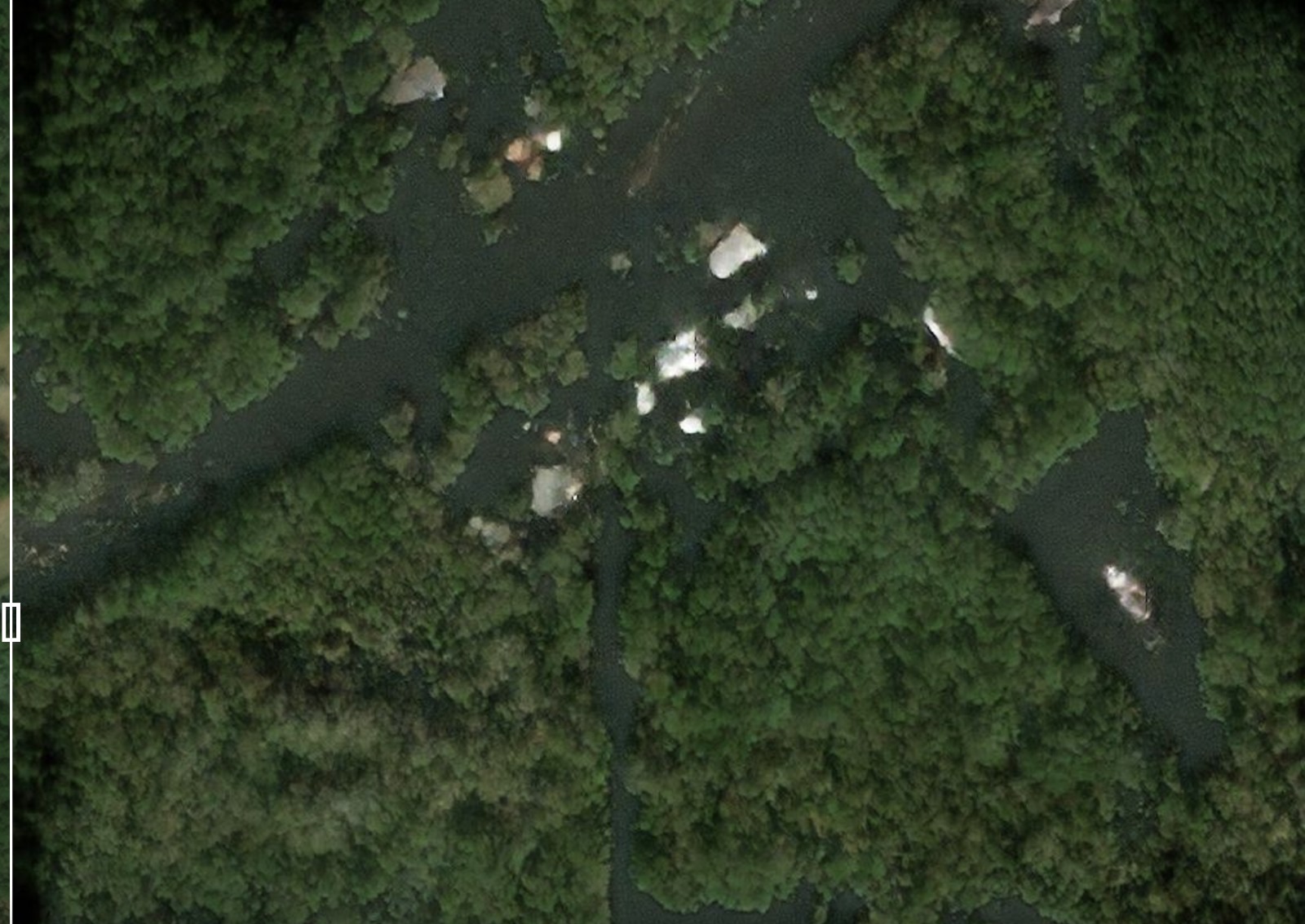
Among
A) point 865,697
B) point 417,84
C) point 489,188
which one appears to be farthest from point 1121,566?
point 417,84

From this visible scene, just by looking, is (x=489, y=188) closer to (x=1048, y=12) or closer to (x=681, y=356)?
(x=681, y=356)

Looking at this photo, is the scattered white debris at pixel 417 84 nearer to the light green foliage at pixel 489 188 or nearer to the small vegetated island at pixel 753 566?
the small vegetated island at pixel 753 566

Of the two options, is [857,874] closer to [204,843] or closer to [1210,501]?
[1210,501]

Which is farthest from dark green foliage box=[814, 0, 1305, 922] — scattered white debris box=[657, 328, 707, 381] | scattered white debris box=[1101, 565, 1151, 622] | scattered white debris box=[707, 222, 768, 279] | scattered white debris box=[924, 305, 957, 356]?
scattered white debris box=[657, 328, 707, 381]

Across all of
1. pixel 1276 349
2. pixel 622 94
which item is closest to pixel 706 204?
pixel 622 94

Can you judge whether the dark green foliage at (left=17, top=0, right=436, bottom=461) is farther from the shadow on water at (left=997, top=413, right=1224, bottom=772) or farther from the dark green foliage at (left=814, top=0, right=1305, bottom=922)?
the shadow on water at (left=997, top=413, right=1224, bottom=772)

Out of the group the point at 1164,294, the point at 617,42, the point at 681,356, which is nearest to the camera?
the point at 1164,294

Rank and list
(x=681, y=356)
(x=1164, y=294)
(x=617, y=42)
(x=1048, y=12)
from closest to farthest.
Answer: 1. (x=1164, y=294)
2. (x=617, y=42)
3. (x=1048, y=12)
4. (x=681, y=356)
